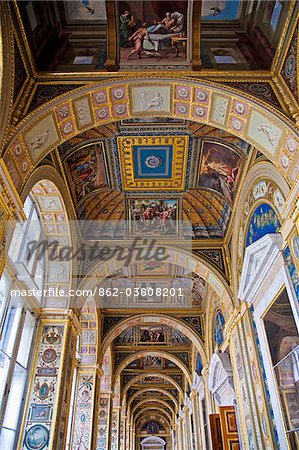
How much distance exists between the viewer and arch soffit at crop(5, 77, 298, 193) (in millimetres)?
6465

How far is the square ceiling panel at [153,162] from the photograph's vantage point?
9.34 m

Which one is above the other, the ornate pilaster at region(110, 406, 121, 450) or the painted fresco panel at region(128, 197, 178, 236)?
the painted fresco panel at region(128, 197, 178, 236)

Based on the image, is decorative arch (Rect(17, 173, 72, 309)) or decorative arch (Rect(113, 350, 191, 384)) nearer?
decorative arch (Rect(17, 173, 72, 309))

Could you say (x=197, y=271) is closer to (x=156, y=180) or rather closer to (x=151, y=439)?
(x=156, y=180)

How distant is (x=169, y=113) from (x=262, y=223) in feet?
10.2

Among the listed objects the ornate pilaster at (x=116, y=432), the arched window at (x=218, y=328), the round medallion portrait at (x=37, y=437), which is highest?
the arched window at (x=218, y=328)

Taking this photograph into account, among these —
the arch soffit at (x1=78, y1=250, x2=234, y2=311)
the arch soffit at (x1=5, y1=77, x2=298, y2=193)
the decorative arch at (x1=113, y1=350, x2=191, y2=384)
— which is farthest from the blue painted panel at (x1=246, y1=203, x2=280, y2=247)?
the decorative arch at (x1=113, y1=350, x2=191, y2=384)

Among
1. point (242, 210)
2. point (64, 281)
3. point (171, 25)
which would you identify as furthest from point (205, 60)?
point (64, 281)

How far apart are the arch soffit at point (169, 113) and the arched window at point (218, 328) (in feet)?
24.4

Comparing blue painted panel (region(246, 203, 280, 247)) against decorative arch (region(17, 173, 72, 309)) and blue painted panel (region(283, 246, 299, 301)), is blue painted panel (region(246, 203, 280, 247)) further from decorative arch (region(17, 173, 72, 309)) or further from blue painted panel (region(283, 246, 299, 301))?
decorative arch (region(17, 173, 72, 309))

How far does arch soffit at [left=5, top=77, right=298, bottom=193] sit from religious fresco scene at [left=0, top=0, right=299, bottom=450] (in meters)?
0.03

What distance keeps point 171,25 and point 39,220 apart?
5541 mm

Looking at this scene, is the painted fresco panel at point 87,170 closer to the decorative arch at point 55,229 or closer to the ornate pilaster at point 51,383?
the decorative arch at point 55,229

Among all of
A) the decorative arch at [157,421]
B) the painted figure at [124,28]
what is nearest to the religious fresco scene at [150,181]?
the painted figure at [124,28]
